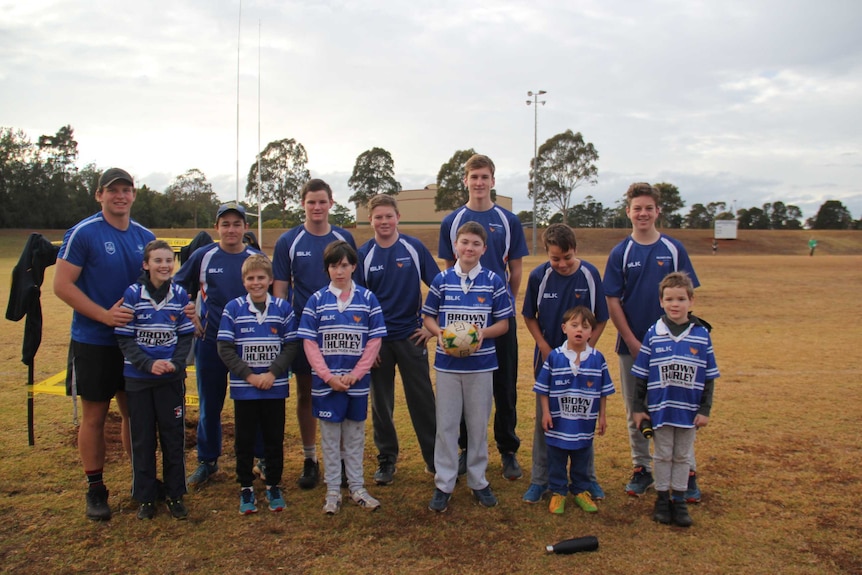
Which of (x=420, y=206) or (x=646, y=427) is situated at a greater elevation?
(x=420, y=206)

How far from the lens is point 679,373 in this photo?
12.5ft

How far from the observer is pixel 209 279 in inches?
173

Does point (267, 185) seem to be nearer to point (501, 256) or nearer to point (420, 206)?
point (420, 206)

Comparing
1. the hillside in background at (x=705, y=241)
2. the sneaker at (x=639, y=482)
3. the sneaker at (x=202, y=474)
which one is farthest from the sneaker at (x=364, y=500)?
the hillside in background at (x=705, y=241)

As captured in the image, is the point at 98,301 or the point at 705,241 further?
the point at 705,241

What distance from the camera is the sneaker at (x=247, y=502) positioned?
12.7ft

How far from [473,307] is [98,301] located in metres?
2.50

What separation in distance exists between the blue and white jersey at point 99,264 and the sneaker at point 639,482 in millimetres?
3693

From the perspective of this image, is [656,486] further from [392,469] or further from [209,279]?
[209,279]

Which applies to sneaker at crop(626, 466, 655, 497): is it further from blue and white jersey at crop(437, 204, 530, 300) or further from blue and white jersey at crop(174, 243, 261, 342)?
blue and white jersey at crop(174, 243, 261, 342)

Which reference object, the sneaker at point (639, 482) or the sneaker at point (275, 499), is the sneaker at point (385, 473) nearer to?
the sneaker at point (275, 499)

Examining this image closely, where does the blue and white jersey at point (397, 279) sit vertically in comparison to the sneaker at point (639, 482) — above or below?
above

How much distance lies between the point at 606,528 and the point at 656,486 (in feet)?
1.56

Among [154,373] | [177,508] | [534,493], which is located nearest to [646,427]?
[534,493]
